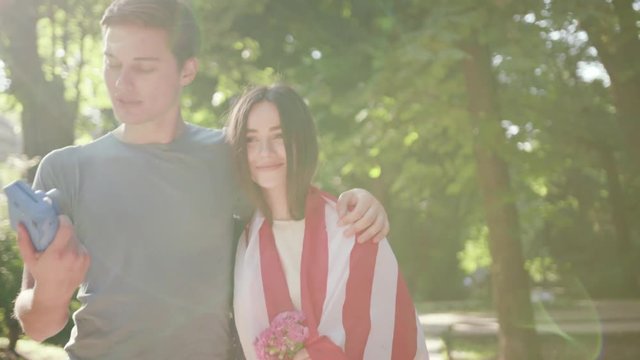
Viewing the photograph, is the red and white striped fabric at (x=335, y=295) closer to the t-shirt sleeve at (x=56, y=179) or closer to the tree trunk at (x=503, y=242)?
the t-shirt sleeve at (x=56, y=179)

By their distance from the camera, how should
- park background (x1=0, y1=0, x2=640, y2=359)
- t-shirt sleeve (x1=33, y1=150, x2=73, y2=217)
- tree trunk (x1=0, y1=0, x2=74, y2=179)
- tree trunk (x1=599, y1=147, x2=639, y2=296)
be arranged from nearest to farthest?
t-shirt sleeve (x1=33, y1=150, x2=73, y2=217) → park background (x1=0, y1=0, x2=640, y2=359) → tree trunk (x1=0, y1=0, x2=74, y2=179) → tree trunk (x1=599, y1=147, x2=639, y2=296)

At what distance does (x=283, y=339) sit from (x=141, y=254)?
16.9 inches

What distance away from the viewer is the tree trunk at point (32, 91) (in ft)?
27.6

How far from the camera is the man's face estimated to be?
2273mm

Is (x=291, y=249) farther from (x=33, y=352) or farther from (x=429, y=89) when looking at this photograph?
(x=33, y=352)

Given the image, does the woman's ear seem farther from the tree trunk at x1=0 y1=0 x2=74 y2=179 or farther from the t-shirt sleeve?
the tree trunk at x1=0 y1=0 x2=74 y2=179

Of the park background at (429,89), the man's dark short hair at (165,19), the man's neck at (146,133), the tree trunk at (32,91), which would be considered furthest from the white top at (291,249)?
the tree trunk at (32,91)

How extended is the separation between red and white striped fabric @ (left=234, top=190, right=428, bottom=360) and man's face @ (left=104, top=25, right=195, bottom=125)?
18.7 inches

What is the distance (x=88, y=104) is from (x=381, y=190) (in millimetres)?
5535

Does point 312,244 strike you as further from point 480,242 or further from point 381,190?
point 480,242

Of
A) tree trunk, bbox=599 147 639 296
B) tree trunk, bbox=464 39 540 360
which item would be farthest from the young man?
tree trunk, bbox=599 147 639 296

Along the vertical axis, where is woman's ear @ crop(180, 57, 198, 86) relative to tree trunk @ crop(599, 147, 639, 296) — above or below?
above

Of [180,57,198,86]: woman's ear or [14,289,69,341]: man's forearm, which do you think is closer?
[14,289,69,341]: man's forearm

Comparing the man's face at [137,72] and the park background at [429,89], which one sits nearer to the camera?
the man's face at [137,72]
